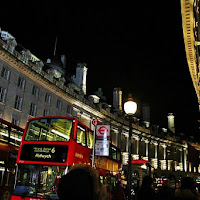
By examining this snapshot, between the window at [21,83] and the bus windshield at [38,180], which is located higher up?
the window at [21,83]

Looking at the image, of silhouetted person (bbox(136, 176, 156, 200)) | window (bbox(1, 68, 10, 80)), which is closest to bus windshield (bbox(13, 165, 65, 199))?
silhouetted person (bbox(136, 176, 156, 200))

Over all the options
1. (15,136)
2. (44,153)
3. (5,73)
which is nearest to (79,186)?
(44,153)

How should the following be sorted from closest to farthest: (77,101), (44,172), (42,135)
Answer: (44,172) < (42,135) < (77,101)

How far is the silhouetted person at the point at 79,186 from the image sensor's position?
6.38 ft

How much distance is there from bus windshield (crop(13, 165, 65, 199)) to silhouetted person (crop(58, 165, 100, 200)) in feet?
28.8

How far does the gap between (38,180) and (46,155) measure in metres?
1.10

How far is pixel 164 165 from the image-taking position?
79.3 m

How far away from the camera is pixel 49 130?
39.9 feet

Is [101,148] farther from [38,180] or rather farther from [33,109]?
[33,109]

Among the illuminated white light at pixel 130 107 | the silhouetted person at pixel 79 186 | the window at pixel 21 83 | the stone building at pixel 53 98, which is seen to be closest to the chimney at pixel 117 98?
the stone building at pixel 53 98

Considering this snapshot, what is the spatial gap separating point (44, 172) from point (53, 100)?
30.6 meters

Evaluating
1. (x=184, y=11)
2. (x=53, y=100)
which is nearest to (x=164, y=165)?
(x=53, y=100)

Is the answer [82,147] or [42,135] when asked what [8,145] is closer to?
[42,135]

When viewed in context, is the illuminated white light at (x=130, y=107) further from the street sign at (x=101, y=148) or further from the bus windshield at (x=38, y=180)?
the street sign at (x=101, y=148)
